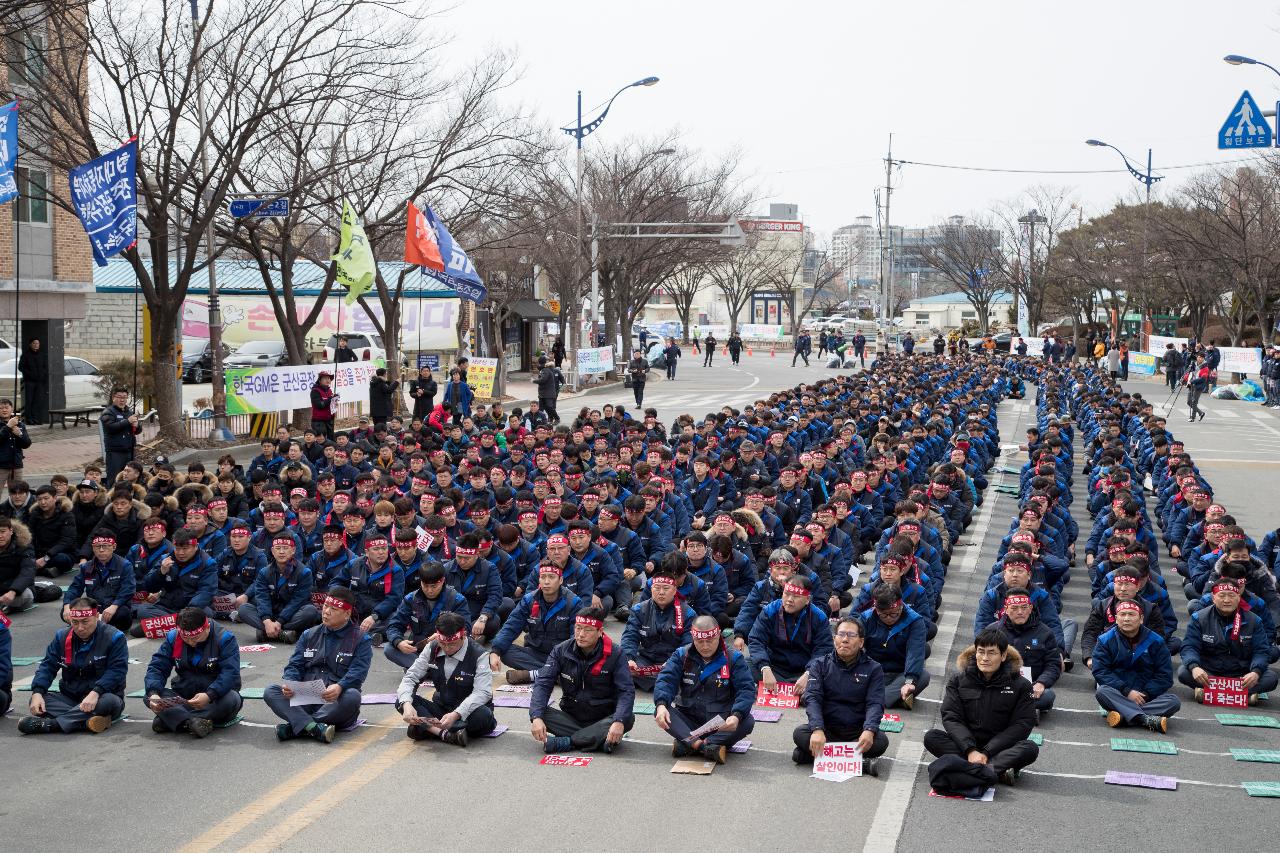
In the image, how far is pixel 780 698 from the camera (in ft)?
32.6

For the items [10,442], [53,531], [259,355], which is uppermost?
[259,355]

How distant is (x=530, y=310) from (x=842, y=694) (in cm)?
4430

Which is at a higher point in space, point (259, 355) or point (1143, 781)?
point (259, 355)

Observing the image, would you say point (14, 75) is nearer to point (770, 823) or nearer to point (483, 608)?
point (483, 608)

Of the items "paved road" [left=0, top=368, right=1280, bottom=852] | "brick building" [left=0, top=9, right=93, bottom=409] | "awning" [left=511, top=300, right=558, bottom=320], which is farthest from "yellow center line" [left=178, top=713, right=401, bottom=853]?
"awning" [left=511, top=300, right=558, bottom=320]

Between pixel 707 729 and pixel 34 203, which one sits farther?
pixel 34 203

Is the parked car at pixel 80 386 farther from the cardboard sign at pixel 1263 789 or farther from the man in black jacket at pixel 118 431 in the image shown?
the cardboard sign at pixel 1263 789

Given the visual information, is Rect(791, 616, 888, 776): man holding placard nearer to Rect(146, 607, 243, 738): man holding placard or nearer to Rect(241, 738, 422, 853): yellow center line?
Rect(241, 738, 422, 853): yellow center line

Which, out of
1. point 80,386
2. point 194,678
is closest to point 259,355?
point 80,386

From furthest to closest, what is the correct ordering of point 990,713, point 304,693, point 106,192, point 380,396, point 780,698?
point 380,396 → point 106,192 → point 780,698 → point 304,693 → point 990,713

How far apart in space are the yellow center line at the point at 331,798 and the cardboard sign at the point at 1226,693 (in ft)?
19.2

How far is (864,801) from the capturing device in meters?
7.84

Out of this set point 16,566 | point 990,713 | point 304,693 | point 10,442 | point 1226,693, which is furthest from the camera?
point 10,442

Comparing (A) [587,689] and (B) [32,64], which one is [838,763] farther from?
(B) [32,64]
